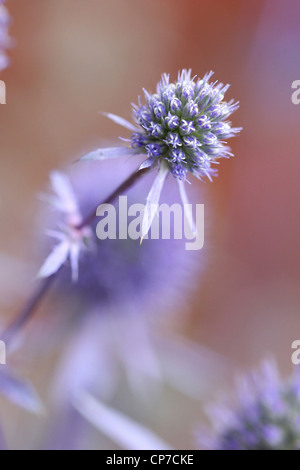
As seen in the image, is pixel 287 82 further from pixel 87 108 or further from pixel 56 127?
pixel 56 127

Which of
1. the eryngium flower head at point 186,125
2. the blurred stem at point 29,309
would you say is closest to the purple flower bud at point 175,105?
the eryngium flower head at point 186,125

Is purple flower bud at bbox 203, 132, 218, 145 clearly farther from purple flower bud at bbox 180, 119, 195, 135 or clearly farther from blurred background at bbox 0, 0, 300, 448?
blurred background at bbox 0, 0, 300, 448

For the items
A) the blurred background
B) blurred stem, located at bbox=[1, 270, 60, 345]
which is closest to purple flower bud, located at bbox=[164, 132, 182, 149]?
blurred stem, located at bbox=[1, 270, 60, 345]

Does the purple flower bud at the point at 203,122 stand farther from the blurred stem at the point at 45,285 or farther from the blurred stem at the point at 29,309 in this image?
the blurred stem at the point at 29,309

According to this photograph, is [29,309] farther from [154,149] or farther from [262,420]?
[262,420]

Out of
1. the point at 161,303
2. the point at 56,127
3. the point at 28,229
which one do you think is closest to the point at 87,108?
the point at 56,127
